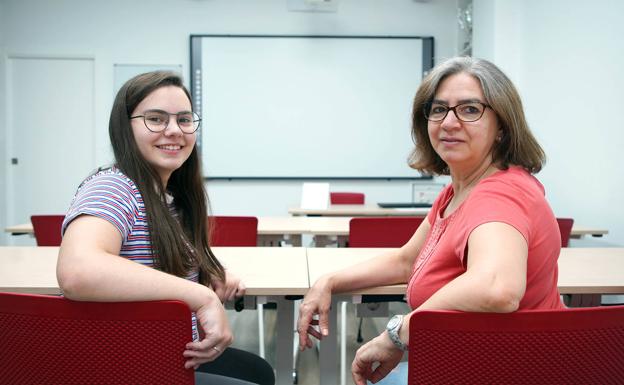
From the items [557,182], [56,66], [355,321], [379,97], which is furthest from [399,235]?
[56,66]

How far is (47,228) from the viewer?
2.44 m

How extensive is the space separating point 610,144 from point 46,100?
5.51m

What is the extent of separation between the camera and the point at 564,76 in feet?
11.4

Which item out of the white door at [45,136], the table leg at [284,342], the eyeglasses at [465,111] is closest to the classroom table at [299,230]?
the table leg at [284,342]

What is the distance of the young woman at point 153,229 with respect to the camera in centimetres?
84

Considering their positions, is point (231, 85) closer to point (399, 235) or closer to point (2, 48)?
point (2, 48)

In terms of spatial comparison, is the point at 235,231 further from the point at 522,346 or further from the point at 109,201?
the point at 522,346

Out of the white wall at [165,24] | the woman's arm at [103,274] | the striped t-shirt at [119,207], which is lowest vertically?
the woman's arm at [103,274]

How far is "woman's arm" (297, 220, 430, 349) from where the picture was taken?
1.22m

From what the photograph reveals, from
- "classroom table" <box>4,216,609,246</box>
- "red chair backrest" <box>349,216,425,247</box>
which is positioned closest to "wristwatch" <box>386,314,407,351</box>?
"red chair backrest" <box>349,216,425,247</box>

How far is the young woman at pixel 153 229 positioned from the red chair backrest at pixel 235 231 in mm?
956

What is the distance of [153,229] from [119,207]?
11 centimetres

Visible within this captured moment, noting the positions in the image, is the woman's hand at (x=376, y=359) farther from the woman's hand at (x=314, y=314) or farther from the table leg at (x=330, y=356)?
the table leg at (x=330, y=356)

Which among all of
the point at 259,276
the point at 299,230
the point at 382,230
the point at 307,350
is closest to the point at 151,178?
the point at 259,276
